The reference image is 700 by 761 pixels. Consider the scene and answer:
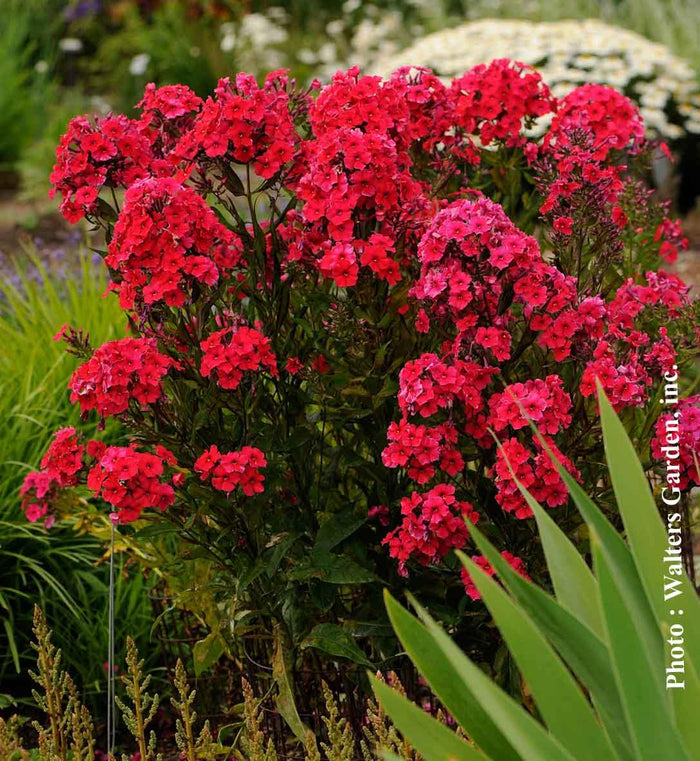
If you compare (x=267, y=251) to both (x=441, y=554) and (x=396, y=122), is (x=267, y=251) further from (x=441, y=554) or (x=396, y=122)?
(x=441, y=554)

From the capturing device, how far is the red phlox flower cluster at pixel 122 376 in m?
2.02

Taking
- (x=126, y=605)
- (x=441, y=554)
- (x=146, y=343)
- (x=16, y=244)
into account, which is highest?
(x=146, y=343)

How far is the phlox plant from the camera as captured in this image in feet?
6.72

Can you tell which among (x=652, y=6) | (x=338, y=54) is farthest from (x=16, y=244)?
(x=652, y=6)

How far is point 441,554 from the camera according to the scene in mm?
2131

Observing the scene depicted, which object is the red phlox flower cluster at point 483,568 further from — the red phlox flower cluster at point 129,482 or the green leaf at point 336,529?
the red phlox flower cluster at point 129,482

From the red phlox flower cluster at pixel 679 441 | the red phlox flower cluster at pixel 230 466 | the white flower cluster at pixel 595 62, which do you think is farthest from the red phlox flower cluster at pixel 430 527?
the white flower cluster at pixel 595 62

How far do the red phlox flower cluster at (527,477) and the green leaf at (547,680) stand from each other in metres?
0.63

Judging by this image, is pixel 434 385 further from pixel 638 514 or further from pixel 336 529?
pixel 638 514

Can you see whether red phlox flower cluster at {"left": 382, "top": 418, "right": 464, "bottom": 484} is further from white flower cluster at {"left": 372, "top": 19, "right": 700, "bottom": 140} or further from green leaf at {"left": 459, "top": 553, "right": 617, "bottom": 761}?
white flower cluster at {"left": 372, "top": 19, "right": 700, "bottom": 140}

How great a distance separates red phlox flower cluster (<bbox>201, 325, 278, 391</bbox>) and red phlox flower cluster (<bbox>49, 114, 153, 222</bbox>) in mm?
403

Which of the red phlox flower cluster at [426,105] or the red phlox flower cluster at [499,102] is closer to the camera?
the red phlox flower cluster at [426,105]

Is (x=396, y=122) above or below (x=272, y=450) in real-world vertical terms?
above

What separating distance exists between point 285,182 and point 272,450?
0.55m
